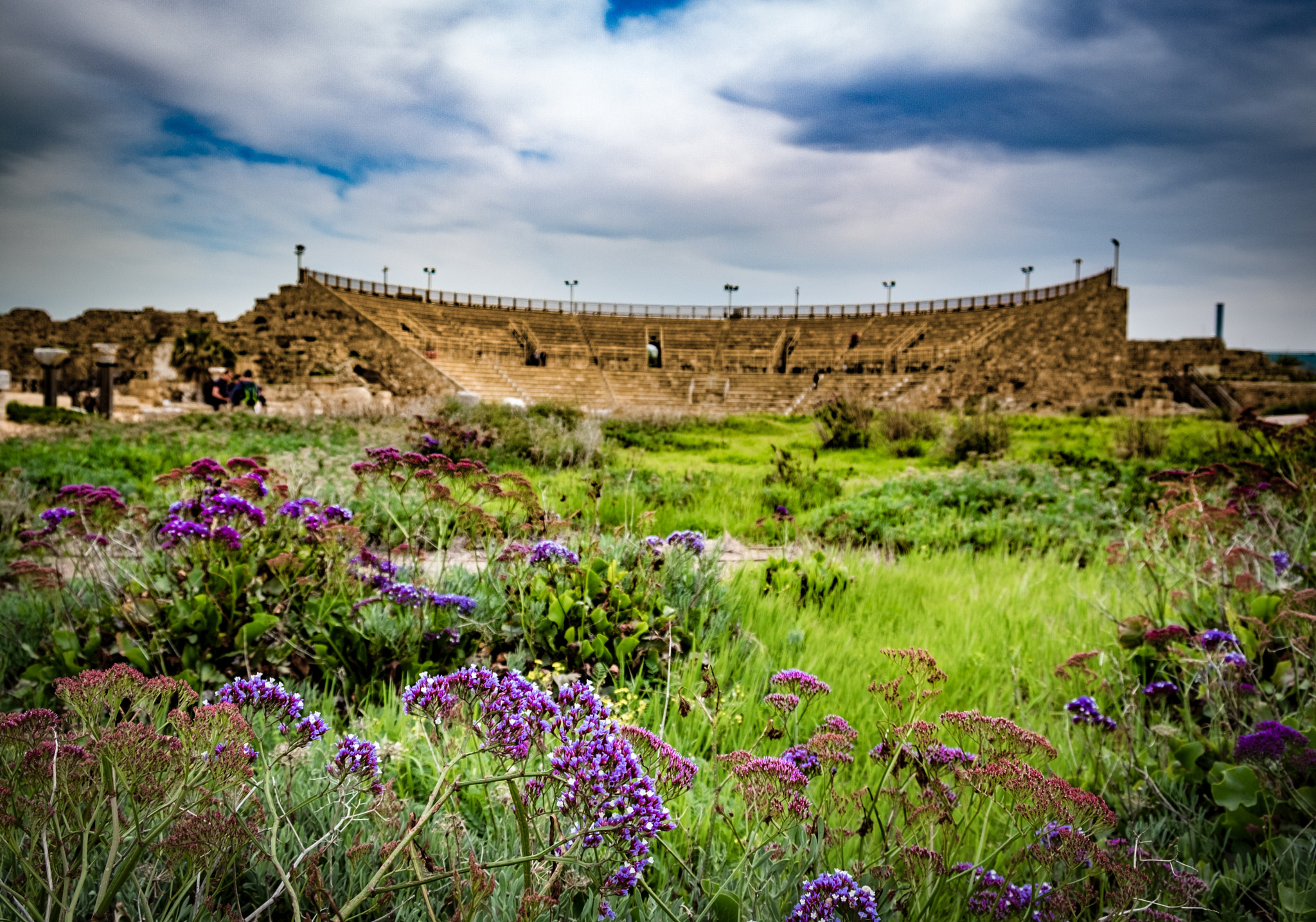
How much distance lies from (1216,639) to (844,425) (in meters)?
13.3

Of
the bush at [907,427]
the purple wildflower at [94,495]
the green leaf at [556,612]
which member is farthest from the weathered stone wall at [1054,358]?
the purple wildflower at [94,495]

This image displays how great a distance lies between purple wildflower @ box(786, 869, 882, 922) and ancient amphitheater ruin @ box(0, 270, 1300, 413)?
34014mm

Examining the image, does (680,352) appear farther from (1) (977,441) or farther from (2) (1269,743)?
(2) (1269,743)

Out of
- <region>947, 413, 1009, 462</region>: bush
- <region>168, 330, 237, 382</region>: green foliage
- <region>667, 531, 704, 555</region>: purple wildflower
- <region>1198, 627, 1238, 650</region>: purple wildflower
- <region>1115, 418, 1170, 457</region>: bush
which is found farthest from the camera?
<region>168, 330, 237, 382</region>: green foliage

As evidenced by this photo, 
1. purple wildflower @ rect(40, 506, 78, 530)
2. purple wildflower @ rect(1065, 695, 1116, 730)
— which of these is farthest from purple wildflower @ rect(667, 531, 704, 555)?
purple wildflower @ rect(40, 506, 78, 530)

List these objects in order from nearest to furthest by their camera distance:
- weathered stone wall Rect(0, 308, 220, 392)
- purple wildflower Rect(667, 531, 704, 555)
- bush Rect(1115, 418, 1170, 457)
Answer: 1. purple wildflower Rect(667, 531, 704, 555)
2. bush Rect(1115, 418, 1170, 457)
3. weathered stone wall Rect(0, 308, 220, 392)

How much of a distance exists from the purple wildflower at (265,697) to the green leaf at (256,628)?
71.0 inches

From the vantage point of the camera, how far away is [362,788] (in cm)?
143

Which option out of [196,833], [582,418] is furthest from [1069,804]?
[582,418]

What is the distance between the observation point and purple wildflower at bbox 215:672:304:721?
1.42 metres

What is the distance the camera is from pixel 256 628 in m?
3.06

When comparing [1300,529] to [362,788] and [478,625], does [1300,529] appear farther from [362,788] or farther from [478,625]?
[362,788]

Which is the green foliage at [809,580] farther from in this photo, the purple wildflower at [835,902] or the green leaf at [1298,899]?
the purple wildflower at [835,902]

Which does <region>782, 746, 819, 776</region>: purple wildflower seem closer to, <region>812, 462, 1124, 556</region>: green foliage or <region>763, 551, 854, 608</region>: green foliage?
<region>763, 551, 854, 608</region>: green foliage
